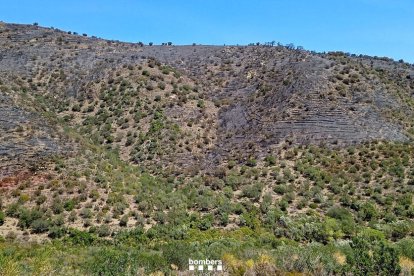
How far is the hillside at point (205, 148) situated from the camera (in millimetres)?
30141

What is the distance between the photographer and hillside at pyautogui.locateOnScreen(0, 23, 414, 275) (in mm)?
30141

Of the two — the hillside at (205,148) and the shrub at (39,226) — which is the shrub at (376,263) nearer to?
the hillside at (205,148)

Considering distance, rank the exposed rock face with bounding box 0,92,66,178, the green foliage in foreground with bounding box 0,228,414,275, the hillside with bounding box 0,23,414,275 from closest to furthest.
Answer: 1. the green foliage in foreground with bounding box 0,228,414,275
2. the hillside with bounding box 0,23,414,275
3. the exposed rock face with bounding box 0,92,66,178

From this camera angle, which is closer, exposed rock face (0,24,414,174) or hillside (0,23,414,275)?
hillside (0,23,414,275)

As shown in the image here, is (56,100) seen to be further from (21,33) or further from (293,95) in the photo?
(293,95)

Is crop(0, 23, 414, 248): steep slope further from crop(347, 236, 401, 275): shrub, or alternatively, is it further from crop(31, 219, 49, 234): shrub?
crop(347, 236, 401, 275): shrub

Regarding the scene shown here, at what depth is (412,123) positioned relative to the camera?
4834cm

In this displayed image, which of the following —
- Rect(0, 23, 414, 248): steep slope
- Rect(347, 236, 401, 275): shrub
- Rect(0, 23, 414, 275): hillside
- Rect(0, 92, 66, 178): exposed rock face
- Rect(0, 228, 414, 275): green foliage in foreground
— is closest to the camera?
Rect(0, 228, 414, 275): green foliage in foreground

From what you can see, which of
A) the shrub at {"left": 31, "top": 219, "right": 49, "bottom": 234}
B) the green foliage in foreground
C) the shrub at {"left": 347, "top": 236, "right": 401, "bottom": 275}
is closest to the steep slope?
the shrub at {"left": 31, "top": 219, "right": 49, "bottom": 234}

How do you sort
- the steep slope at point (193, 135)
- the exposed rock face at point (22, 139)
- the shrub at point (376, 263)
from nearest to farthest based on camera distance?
the shrub at point (376, 263)
the steep slope at point (193, 135)
the exposed rock face at point (22, 139)

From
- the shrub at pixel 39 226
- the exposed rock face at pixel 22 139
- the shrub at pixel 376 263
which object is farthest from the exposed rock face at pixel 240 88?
the shrub at pixel 376 263

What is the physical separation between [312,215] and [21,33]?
5782cm

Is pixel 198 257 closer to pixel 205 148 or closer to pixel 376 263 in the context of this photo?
pixel 376 263

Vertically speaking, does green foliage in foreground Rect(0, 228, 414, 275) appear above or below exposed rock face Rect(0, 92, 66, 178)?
below
